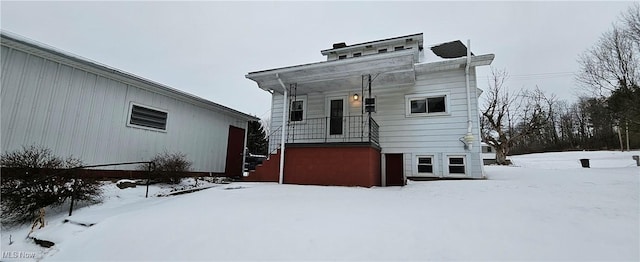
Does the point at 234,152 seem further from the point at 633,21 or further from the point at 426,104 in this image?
the point at 633,21

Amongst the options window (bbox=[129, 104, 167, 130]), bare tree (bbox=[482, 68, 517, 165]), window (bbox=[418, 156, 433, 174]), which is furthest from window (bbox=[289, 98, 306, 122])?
bare tree (bbox=[482, 68, 517, 165])

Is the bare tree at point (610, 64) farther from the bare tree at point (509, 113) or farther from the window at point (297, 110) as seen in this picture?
the window at point (297, 110)

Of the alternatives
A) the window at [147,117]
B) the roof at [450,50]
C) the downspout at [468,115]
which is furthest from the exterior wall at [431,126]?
the window at [147,117]

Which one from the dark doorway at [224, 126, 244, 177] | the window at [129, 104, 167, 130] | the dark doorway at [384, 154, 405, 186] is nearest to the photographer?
the window at [129, 104, 167, 130]

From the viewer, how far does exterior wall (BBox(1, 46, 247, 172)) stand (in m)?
5.41

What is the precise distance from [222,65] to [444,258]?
2704 centimetres

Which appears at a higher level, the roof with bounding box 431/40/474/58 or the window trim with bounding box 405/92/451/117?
the roof with bounding box 431/40/474/58

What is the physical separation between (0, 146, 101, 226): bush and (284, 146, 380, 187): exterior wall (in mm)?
4671

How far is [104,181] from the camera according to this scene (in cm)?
647

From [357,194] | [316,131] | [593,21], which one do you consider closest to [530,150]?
[593,21]

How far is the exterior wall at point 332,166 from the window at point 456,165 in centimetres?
249

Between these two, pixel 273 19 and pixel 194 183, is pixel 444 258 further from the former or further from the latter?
pixel 273 19

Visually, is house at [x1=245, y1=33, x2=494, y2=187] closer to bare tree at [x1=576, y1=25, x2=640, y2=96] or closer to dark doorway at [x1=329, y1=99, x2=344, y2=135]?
dark doorway at [x1=329, y1=99, x2=344, y2=135]

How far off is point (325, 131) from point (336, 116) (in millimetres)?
738
